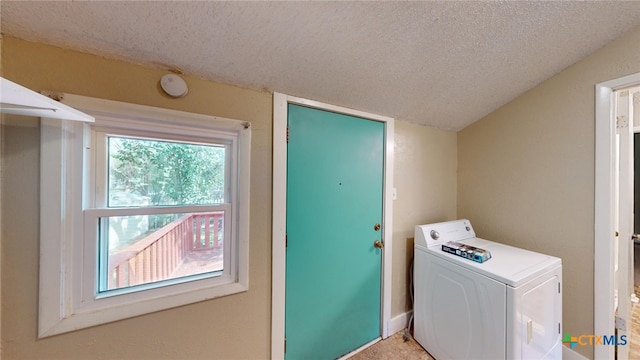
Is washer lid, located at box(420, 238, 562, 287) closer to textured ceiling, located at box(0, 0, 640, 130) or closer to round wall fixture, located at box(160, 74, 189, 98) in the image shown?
textured ceiling, located at box(0, 0, 640, 130)

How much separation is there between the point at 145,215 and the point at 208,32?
0.92 meters

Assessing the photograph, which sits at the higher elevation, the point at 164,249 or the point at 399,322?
the point at 164,249

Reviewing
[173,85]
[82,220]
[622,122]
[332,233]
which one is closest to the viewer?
[82,220]

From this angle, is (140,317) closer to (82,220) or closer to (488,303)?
(82,220)

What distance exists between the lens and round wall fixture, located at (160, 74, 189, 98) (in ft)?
3.31

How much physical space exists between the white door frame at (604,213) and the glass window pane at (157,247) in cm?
239

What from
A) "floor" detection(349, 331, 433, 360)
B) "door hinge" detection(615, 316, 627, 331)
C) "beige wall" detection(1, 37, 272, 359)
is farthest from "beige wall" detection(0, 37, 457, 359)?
"door hinge" detection(615, 316, 627, 331)

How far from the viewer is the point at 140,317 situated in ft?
3.29

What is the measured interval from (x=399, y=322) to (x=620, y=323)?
4.58 feet

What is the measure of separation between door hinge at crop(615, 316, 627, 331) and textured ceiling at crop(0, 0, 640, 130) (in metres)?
1.72

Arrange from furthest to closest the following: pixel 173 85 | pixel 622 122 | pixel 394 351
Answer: pixel 394 351 < pixel 622 122 < pixel 173 85

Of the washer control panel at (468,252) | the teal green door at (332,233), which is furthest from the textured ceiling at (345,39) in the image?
the washer control panel at (468,252)

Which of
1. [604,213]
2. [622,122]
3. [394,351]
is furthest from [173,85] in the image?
[622,122]

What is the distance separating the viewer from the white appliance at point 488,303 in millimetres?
1162
